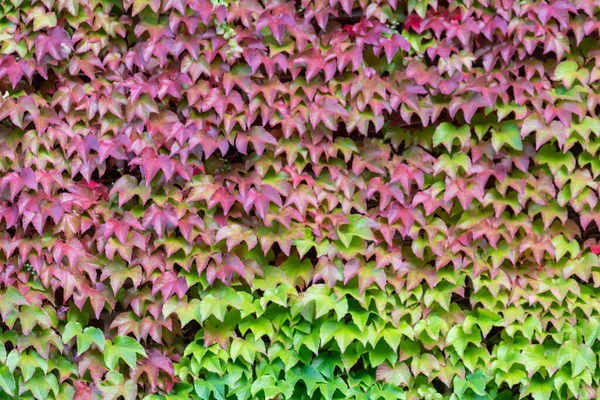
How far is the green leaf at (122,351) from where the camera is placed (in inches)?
99.3

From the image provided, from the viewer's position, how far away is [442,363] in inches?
103

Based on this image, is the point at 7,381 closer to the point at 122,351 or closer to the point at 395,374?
the point at 122,351

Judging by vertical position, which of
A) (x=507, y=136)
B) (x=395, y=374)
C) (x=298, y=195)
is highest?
(x=507, y=136)

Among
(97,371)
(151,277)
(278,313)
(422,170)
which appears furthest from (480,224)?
(97,371)

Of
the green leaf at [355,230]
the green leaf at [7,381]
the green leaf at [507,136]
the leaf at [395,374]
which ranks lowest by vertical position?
the leaf at [395,374]

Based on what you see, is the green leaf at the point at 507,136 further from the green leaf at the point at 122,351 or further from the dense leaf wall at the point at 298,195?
the green leaf at the point at 122,351

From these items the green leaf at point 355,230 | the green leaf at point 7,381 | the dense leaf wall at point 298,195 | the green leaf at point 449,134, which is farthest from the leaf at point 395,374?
the green leaf at point 7,381

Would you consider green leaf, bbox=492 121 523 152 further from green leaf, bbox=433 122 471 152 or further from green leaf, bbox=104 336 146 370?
green leaf, bbox=104 336 146 370

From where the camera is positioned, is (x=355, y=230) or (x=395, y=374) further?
(x=395, y=374)

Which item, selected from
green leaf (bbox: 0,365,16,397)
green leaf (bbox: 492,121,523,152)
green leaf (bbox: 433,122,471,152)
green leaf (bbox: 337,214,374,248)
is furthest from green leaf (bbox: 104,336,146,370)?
green leaf (bbox: 492,121,523,152)

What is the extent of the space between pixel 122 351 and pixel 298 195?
95 cm

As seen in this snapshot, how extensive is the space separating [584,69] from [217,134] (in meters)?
1.46

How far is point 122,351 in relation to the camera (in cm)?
254

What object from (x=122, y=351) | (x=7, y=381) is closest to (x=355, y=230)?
(x=122, y=351)
